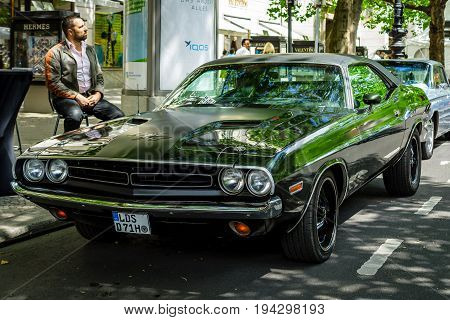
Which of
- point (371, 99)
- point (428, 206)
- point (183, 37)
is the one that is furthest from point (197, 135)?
point (183, 37)

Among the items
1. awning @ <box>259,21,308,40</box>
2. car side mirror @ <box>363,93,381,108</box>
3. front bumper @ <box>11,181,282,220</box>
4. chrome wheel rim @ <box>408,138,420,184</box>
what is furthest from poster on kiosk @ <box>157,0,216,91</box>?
awning @ <box>259,21,308,40</box>

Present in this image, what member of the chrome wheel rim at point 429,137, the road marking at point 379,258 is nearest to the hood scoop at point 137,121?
the road marking at point 379,258

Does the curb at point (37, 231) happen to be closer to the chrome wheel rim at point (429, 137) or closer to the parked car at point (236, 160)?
the parked car at point (236, 160)

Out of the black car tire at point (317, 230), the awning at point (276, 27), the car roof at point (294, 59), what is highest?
the awning at point (276, 27)

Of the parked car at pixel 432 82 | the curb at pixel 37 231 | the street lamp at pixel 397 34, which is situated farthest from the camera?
the street lamp at pixel 397 34

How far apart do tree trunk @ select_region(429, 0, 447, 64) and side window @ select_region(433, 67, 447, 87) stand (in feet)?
43.2

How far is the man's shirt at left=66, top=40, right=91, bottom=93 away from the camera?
25.5ft

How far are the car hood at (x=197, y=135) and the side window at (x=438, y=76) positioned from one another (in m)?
6.60

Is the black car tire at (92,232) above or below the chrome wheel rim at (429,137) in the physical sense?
below

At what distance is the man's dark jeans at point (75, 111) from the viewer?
7.39 m

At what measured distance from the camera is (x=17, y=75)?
661cm

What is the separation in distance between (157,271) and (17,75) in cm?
288
